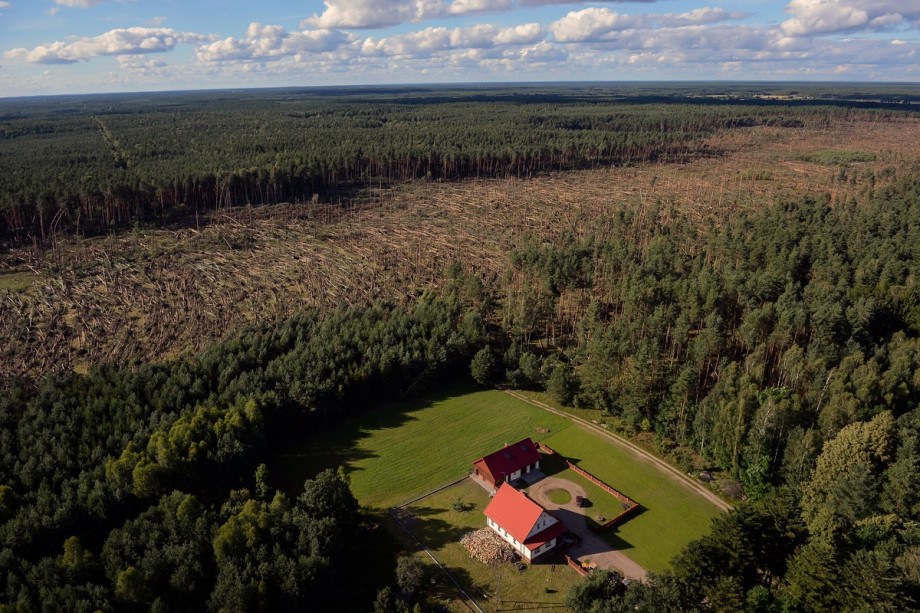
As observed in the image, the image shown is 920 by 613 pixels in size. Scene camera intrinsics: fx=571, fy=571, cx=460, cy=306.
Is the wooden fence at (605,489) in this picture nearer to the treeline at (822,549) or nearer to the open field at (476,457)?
the open field at (476,457)

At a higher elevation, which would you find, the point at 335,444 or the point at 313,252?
the point at 313,252

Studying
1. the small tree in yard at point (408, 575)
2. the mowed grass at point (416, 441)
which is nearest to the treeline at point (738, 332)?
the mowed grass at point (416, 441)

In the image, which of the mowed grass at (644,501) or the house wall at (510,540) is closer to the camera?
the house wall at (510,540)

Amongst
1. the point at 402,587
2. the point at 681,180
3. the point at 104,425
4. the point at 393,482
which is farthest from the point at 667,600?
the point at 681,180

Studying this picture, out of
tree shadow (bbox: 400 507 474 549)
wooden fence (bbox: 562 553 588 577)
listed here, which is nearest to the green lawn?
tree shadow (bbox: 400 507 474 549)

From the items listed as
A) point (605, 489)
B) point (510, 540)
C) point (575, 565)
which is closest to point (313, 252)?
point (605, 489)

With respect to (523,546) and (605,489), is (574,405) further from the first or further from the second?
(523,546)
